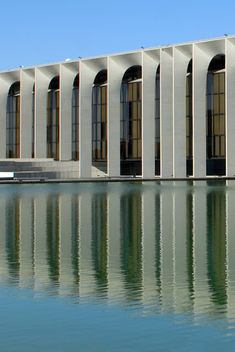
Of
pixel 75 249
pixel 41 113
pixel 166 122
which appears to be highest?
pixel 41 113

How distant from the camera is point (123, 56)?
65.1 meters

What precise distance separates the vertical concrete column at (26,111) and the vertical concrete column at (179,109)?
19.5 meters

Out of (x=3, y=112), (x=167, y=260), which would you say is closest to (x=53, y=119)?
(x=3, y=112)

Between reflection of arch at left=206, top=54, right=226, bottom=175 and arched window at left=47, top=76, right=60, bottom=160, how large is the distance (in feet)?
61.6

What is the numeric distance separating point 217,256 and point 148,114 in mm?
52196

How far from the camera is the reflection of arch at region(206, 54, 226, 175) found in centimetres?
6375

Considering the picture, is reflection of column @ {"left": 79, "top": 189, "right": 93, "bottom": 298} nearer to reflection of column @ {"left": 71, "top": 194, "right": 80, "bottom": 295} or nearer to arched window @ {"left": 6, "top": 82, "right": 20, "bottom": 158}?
reflection of column @ {"left": 71, "top": 194, "right": 80, "bottom": 295}

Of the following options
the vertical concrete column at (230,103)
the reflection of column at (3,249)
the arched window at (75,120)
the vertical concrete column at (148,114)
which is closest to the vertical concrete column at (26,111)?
the arched window at (75,120)

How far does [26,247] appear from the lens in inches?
536

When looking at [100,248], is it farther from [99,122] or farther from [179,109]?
[99,122]

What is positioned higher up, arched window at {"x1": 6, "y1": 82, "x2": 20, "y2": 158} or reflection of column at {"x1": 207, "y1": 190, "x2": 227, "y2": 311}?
arched window at {"x1": 6, "y1": 82, "x2": 20, "y2": 158}

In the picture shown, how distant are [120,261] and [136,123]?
193ft

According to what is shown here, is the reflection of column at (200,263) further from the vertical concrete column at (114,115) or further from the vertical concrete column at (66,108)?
the vertical concrete column at (66,108)

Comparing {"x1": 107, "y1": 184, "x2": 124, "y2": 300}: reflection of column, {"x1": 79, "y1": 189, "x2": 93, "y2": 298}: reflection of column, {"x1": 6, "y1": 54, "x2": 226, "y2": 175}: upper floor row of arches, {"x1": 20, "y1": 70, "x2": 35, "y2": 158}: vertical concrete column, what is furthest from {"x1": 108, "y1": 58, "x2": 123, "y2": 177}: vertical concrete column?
{"x1": 79, "y1": 189, "x2": 93, "y2": 298}: reflection of column
